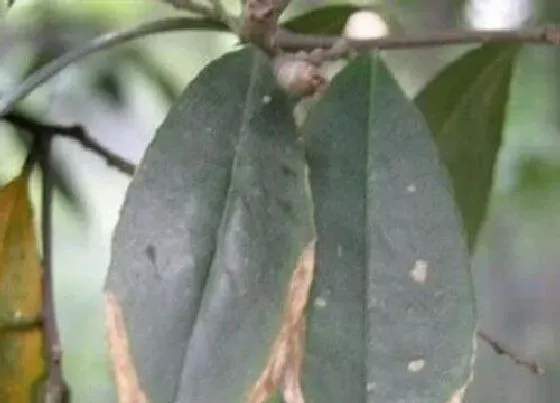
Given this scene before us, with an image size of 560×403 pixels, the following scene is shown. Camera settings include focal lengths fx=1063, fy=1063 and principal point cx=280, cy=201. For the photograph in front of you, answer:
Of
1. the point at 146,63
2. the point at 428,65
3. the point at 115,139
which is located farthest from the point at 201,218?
the point at 428,65

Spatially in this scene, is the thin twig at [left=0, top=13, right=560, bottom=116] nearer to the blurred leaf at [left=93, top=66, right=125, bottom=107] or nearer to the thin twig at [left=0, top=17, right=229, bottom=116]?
the thin twig at [left=0, top=17, right=229, bottom=116]

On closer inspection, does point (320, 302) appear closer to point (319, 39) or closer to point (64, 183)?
point (319, 39)

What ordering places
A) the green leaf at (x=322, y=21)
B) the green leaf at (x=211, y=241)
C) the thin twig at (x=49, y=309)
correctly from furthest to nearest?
the green leaf at (x=322, y=21) < the thin twig at (x=49, y=309) < the green leaf at (x=211, y=241)

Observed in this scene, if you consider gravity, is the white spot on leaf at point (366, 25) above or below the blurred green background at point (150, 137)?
above

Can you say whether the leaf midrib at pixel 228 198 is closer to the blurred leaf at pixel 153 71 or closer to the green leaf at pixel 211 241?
the green leaf at pixel 211 241

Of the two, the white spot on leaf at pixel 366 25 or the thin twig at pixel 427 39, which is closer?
the thin twig at pixel 427 39

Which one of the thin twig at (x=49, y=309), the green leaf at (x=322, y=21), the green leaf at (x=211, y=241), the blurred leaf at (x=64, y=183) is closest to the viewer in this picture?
the green leaf at (x=211, y=241)

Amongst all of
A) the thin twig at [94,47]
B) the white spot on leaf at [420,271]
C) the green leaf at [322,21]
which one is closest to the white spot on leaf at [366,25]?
the green leaf at [322,21]

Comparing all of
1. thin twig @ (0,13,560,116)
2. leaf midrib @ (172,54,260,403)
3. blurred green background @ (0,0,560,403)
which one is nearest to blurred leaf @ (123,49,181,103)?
blurred green background @ (0,0,560,403)

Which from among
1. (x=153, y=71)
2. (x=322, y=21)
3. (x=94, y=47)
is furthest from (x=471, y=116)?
(x=153, y=71)
